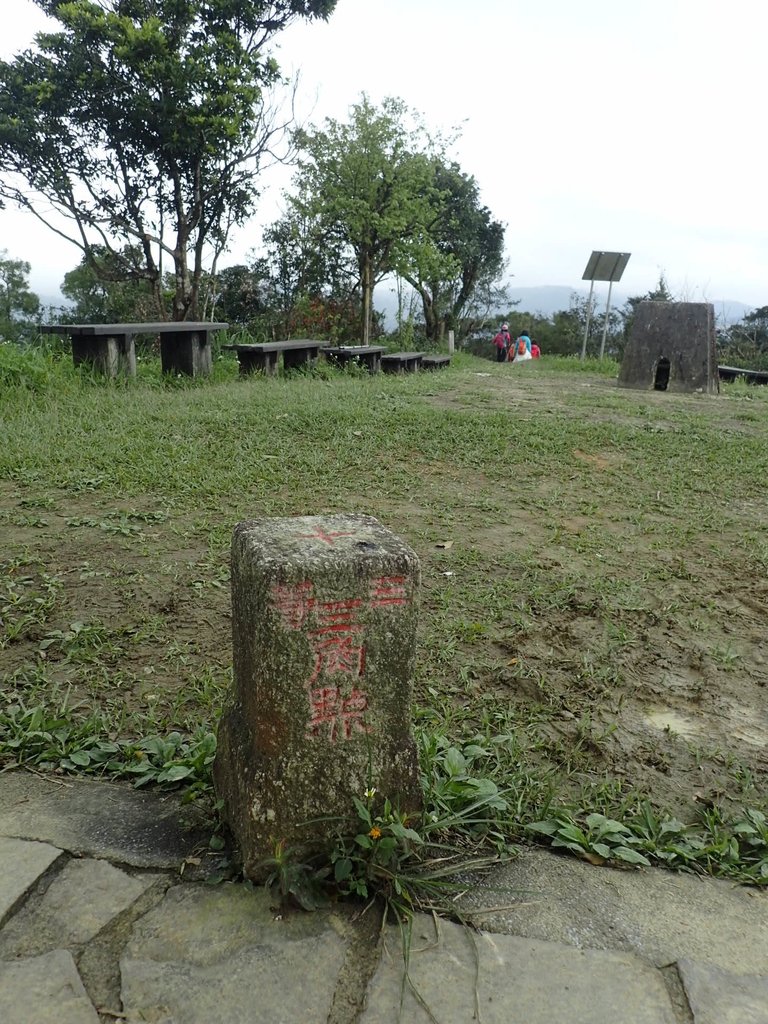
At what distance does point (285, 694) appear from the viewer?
1.66 m

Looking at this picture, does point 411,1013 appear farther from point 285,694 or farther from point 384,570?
point 384,570

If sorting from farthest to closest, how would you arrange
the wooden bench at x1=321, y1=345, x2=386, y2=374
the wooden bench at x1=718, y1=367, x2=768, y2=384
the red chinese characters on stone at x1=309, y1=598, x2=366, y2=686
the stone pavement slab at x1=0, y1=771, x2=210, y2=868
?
the wooden bench at x1=718, y1=367, x2=768, y2=384
the wooden bench at x1=321, y1=345, x2=386, y2=374
the stone pavement slab at x1=0, y1=771, x2=210, y2=868
the red chinese characters on stone at x1=309, y1=598, x2=366, y2=686

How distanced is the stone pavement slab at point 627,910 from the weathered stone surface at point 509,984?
48 mm

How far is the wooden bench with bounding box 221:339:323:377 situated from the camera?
9961mm

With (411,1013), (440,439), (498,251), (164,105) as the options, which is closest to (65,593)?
(411,1013)

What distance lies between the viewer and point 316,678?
1.67 meters

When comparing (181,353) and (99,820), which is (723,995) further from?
(181,353)

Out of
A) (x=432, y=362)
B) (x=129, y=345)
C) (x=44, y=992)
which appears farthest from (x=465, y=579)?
(x=432, y=362)

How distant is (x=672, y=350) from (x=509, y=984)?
1032 cm

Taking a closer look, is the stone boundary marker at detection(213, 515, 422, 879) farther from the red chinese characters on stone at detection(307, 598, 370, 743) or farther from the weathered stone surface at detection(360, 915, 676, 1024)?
the weathered stone surface at detection(360, 915, 676, 1024)

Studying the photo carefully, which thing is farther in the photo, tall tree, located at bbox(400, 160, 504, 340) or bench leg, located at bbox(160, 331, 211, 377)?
tall tree, located at bbox(400, 160, 504, 340)

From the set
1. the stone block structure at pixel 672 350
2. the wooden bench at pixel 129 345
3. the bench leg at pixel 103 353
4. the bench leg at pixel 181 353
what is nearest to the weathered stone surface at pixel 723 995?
the wooden bench at pixel 129 345

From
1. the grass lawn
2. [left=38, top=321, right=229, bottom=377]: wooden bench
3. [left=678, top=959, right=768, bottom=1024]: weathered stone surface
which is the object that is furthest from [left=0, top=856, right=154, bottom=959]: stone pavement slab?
[left=38, top=321, right=229, bottom=377]: wooden bench

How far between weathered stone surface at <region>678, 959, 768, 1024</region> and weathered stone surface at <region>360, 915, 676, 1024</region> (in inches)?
2.1
